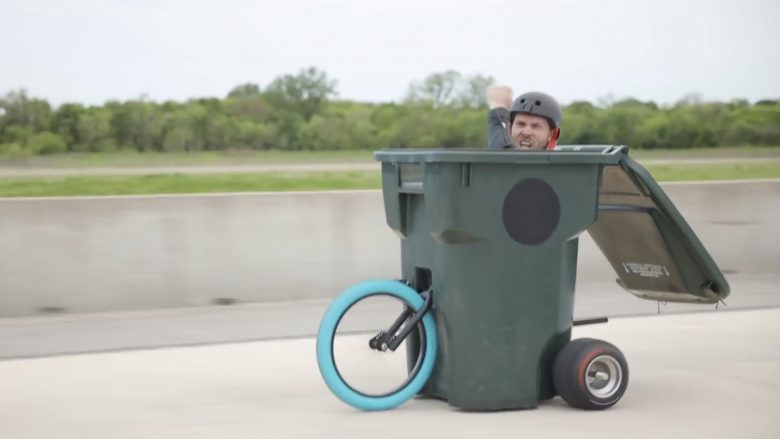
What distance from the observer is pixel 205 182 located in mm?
11711

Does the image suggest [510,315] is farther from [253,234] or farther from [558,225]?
[253,234]

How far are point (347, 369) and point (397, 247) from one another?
13.8ft

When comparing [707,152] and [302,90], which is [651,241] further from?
[707,152]

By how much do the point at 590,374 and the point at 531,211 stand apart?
81cm

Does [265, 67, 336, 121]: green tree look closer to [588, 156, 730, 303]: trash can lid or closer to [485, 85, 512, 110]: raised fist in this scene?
[485, 85, 512, 110]: raised fist

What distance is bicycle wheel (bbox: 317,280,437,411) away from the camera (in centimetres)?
612

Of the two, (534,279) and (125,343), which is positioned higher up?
(534,279)

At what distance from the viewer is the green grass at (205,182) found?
Result: 35.5ft

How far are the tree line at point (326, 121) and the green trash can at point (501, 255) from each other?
232 inches

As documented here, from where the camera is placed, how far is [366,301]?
20.7 ft

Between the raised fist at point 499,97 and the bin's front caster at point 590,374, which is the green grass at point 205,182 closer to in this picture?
the raised fist at point 499,97

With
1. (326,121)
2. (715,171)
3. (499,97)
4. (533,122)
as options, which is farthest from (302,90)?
(533,122)

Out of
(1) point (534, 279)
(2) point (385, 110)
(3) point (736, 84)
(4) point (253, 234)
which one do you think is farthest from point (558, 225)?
(3) point (736, 84)

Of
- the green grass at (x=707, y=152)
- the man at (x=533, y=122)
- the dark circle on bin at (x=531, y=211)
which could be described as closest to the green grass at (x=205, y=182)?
the green grass at (x=707, y=152)
